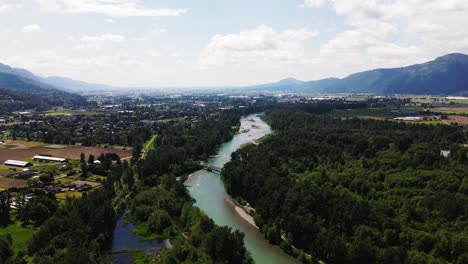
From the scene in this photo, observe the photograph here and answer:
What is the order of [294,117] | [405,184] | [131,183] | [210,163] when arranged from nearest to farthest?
1. [405,184]
2. [131,183]
3. [210,163]
4. [294,117]

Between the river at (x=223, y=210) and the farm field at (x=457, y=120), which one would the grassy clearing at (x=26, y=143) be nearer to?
the river at (x=223, y=210)

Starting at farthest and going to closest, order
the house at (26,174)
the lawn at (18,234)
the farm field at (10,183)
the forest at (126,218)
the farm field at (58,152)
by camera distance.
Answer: the farm field at (58,152)
the house at (26,174)
the farm field at (10,183)
the lawn at (18,234)
the forest at (126,218)

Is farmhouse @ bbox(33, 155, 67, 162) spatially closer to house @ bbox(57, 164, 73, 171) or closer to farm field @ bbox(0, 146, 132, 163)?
farm field @ bbox(0, 146, 132, 163)

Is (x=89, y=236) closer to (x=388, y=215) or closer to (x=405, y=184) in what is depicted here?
(x=388, y=215)

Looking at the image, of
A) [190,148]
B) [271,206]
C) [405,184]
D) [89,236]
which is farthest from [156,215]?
[190,148]

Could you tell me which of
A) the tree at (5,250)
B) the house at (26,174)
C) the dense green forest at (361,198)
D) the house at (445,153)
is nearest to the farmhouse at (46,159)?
the house at (26,174)

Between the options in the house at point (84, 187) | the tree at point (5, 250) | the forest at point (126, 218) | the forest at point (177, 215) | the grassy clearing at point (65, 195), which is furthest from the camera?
the house at point (84, 187)
